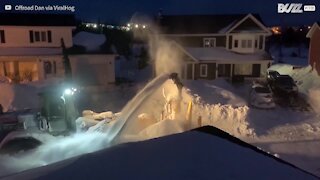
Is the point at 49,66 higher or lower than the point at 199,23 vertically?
lower

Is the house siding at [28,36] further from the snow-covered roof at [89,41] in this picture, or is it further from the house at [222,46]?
the house at [222,46]

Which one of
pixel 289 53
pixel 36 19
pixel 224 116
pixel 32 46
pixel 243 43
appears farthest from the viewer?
pixel 289 53

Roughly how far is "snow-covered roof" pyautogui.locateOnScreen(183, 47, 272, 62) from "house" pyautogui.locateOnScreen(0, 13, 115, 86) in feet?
24.6

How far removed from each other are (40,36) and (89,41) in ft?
13.6

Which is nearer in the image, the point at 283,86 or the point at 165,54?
the point at 283,86

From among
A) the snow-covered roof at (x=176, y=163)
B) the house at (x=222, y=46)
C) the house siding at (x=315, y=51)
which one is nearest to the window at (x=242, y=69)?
the house at (x=222, y=46)

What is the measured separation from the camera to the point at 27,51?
100 feet

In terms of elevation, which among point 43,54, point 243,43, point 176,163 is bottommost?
point 176,163

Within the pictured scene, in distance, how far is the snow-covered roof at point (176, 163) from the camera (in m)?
4.41

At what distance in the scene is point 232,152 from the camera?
17.2ft

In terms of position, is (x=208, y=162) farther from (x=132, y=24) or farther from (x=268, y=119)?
(x=132, y=24)

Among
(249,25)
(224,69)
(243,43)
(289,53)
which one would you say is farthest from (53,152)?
(289,53)

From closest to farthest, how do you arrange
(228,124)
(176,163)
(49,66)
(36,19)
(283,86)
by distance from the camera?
1. (176,163)
2. (228,124)
3. (283,86)
4. (49,66)
5. (36,19)

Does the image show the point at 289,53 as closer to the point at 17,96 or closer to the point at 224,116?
the point at 224,116
